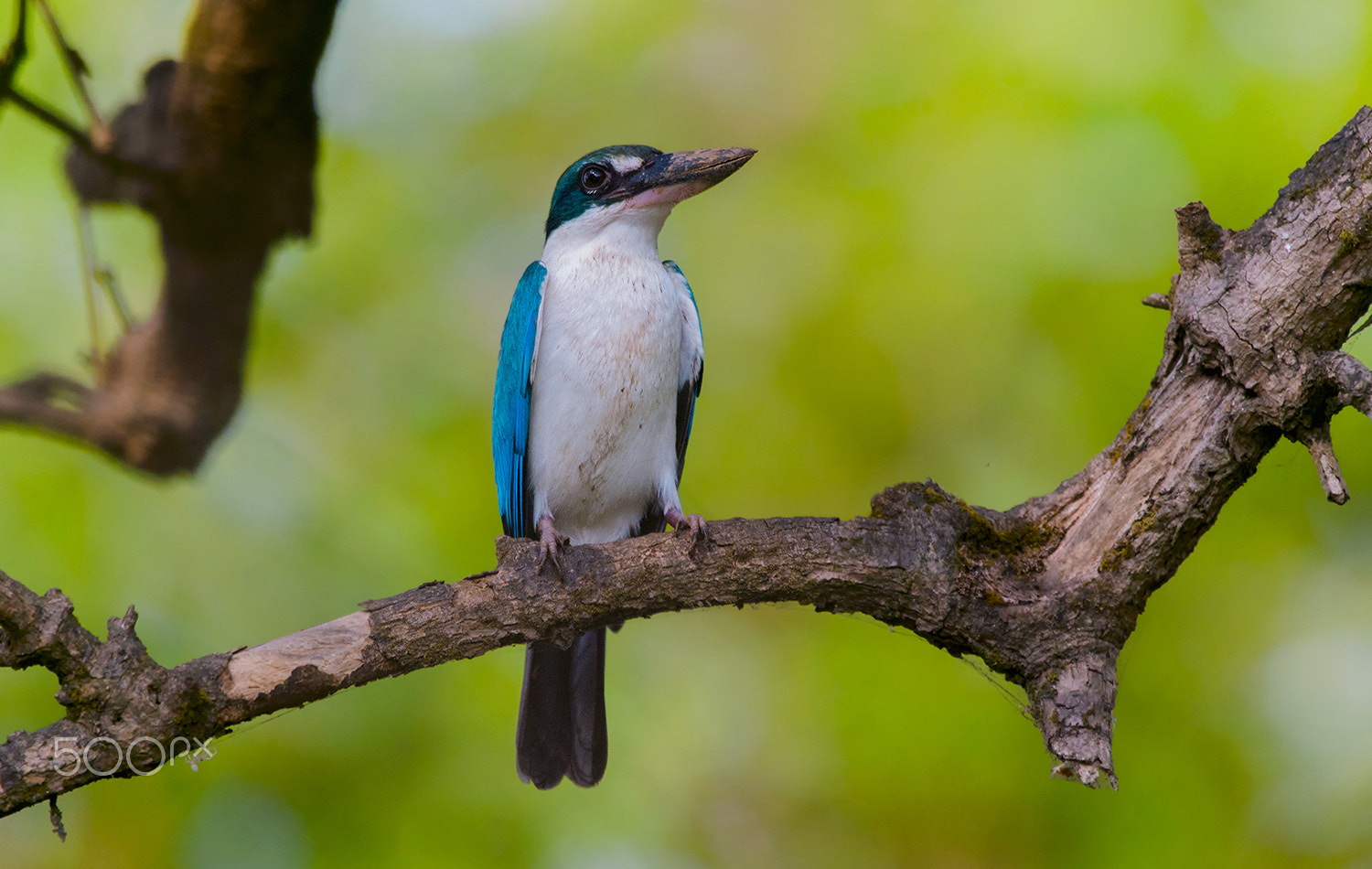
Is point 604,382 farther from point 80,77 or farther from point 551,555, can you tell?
point 80,77

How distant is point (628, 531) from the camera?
12.6 feet

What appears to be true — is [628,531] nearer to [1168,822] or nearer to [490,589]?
[490,589]

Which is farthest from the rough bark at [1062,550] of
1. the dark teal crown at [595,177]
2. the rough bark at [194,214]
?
the rough bark at [194,214]

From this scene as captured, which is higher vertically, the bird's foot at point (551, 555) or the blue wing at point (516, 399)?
the blue wing at point (516, 399)

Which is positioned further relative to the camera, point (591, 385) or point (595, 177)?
point (595, 177)

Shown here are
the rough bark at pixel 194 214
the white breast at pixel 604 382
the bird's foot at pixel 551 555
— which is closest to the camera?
the bird's foot at pixel 551 555

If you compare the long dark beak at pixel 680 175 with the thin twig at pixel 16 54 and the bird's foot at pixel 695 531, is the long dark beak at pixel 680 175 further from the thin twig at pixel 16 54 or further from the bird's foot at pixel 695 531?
the thin twig at pixel 16 54

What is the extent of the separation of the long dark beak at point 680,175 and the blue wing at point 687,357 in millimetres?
284

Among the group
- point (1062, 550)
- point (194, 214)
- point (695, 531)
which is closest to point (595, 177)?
point (695, 531)

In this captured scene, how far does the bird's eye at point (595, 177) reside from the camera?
3.68 metres

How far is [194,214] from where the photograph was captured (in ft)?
13.9

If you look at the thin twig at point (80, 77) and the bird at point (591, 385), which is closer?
the bird at point (591, 385)

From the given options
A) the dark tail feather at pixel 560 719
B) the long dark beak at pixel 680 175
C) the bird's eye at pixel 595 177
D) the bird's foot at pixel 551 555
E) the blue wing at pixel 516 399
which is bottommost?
the dark tail feather at pixel 560 719

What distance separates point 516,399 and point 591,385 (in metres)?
0.29
